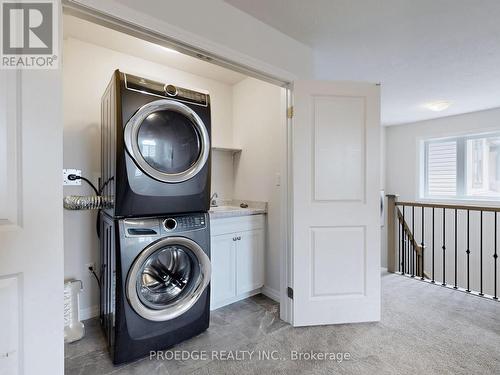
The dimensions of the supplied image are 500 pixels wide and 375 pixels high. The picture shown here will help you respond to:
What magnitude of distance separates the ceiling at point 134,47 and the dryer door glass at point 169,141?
35.6 inches

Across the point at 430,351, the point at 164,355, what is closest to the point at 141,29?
the point at 164,355

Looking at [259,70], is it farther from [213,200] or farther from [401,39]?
[213,200]

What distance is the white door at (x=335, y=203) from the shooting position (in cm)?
201

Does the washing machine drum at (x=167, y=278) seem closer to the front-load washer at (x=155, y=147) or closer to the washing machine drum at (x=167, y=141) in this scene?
the front-load washer at (x=155, y=147)

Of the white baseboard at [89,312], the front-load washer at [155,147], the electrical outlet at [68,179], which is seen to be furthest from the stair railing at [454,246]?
the electrical outlet at [68,179]

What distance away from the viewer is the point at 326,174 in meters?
2.03

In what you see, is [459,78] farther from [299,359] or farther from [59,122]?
[59,122]

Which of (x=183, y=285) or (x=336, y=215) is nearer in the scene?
(x=183, y=285)

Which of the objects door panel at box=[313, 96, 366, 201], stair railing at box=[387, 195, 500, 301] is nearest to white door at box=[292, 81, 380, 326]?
door panel at box=[313, 96, 366, 201]

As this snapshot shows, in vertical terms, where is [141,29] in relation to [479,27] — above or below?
below

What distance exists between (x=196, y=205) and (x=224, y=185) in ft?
4.29

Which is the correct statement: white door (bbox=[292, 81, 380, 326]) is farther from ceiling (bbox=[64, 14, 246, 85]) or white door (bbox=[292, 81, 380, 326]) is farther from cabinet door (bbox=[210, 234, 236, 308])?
ceiling (bbox=[64, 14, 246, 85])

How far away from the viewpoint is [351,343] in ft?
6.01

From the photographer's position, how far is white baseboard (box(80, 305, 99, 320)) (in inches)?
85.7
